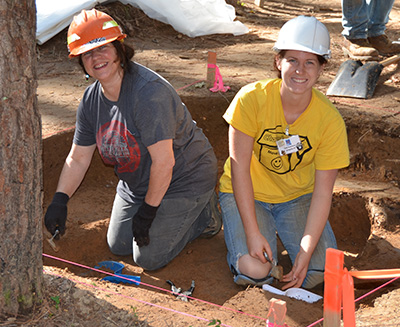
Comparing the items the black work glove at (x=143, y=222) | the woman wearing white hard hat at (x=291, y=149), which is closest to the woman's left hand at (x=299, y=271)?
the woman wearing white hard hat at (x=291, y=149)

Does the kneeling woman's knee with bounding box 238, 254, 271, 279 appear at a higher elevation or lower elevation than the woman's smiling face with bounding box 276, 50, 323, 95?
lower

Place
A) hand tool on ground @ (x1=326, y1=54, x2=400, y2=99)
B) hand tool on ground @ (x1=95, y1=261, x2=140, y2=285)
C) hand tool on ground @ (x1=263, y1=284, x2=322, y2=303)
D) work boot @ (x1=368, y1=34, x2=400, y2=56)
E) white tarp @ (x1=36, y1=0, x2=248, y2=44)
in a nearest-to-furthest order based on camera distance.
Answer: hand tool on ground @ (x1=263, y1=284, x2=322, y2=303) → hand tool on ground @ (x1=95, y1=261, x2=140, y2=285) → hand tool on ground @ (x1=326, y1=54, x2=400, y2=99) → work boot @ (x1=368, y1=34, x2=400, y2=56) → white tarp @ (x1=36, y1=0, x2=248, y2=44)

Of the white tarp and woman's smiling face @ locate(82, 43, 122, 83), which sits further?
the white tarp

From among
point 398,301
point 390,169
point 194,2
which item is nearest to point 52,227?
point 398,301

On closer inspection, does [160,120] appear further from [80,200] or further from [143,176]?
[80,200]

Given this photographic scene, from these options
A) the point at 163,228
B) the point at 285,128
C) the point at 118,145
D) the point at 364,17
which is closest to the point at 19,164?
the point at 118,145

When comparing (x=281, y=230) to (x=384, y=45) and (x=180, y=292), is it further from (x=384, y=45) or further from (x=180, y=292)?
(x=384, y=45)

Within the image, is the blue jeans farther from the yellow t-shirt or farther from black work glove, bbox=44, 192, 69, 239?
black work glove, bbox=44, 192, 69, 239

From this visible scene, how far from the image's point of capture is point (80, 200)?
4.20 meters

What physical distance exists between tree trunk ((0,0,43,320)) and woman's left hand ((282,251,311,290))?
4.47ft

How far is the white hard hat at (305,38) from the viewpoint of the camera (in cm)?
273

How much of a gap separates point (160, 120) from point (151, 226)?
0.80 metres

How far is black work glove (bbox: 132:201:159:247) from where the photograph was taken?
9.82 feet

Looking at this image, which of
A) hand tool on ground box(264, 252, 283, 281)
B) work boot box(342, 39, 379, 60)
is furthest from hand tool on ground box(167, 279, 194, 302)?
work boot box(342, 39, 379, 60)
